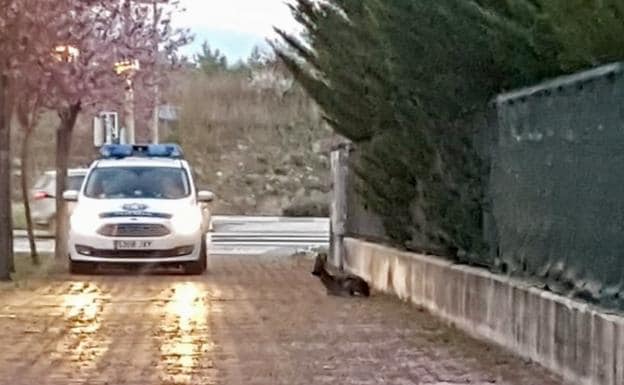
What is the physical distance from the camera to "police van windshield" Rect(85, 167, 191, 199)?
80.5 ft

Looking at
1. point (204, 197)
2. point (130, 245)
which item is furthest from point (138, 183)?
point (130, 245)

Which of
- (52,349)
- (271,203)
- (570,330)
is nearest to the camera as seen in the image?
(570,330)

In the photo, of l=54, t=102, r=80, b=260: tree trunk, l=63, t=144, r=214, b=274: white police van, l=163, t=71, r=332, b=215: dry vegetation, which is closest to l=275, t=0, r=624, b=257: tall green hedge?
→ l=63, t=144, r=214, b=274: white police van

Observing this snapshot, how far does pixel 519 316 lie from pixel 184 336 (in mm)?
3175

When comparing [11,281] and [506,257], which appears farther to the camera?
[11,281]

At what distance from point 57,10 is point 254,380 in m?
13.7

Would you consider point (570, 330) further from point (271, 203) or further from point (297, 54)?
point (271, 203)

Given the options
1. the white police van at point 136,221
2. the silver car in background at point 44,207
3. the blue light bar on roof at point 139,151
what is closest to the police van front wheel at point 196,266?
the white police van at point 136,221

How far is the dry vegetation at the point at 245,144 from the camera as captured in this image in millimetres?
53188

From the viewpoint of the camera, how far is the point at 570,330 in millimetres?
11141

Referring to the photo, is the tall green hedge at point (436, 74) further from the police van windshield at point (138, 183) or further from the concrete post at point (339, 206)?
the police van windshield at point (138, 183)

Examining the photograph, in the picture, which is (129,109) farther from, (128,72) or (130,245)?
(130,245)

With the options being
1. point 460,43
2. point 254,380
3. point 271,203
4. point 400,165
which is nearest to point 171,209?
point 400,165

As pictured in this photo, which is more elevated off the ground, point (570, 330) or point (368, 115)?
point (368, 115)
